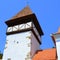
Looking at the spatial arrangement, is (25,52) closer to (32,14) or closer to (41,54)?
(41,54)

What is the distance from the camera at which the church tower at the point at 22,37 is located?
19562 mm

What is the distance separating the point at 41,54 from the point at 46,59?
5.73ft

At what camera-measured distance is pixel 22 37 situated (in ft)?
68.2

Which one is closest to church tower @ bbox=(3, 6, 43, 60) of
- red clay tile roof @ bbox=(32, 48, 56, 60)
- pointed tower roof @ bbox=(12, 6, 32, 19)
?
pointed tower roof @ bbox=(12, 6, 32, 19)

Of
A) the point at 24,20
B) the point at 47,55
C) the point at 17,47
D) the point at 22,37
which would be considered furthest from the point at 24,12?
the point at 47,55

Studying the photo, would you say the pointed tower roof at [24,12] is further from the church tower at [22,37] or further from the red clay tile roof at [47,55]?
the red clay tile roof at [47,55]

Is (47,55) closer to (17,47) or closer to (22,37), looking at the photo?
(17,47)

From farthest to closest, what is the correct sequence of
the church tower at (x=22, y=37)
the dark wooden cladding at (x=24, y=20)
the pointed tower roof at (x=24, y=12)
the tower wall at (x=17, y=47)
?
the pointed tower roof at (x=24, y=12), the dark wooden cladding at (x=24, y=20), the church tower at (x=22, y=37), the tower wall at (x=17, y=47)

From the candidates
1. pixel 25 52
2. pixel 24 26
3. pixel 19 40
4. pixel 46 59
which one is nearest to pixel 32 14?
pixel 24 26

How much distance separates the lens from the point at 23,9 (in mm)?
25219

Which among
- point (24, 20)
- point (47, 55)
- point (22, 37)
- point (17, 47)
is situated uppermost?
point (24, 20)

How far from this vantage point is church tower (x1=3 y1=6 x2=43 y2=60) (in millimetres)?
19562

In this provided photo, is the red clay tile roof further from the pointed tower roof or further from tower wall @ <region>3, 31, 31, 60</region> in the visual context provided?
the pointed tower roof

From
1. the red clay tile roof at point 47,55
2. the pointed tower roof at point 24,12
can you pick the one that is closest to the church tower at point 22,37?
the pointed tower roof at point 24,12
